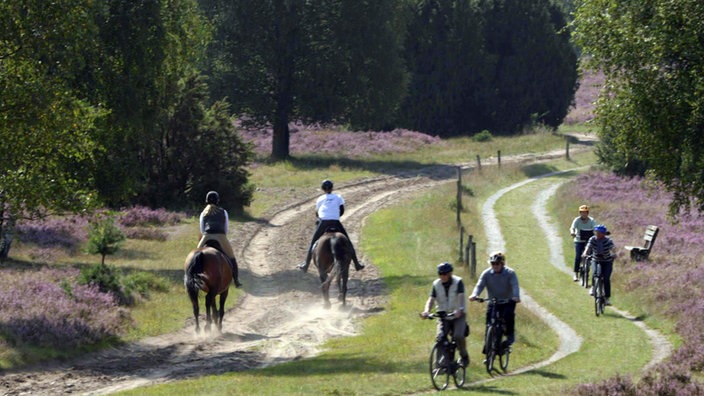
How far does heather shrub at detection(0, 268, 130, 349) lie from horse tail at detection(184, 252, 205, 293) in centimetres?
192

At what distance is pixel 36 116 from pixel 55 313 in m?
4.46

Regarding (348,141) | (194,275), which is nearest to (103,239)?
(194,275)

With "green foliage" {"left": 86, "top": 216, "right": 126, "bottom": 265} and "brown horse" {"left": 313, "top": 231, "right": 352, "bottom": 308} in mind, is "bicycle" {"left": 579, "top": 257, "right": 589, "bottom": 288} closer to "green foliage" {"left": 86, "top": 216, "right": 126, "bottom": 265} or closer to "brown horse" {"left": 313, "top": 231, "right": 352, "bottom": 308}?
"brown horse" {"left": 313, "top": 231, "right": 352, "bottom": 308}

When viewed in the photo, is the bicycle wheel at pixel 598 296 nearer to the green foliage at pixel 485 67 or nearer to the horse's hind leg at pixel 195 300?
the horse's hind leg at pixel 195 300

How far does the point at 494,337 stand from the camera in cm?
2022

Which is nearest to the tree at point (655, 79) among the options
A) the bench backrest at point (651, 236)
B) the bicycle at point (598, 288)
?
the bicycle at point (598, 288)

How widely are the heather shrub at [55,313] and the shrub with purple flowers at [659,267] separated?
11068mm

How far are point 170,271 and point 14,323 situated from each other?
10.5 meters

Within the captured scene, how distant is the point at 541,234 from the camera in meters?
45.2

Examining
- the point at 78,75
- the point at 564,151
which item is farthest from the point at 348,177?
the point at 78,75

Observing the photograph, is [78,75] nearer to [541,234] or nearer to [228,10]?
[541,234]

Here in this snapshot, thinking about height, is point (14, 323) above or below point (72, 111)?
below

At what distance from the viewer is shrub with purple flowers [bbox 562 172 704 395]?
17.7 metres

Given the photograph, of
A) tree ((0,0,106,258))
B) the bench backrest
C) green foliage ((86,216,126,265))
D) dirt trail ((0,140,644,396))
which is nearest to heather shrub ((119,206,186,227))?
dirt trail ((0,140,644,396))
